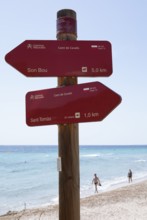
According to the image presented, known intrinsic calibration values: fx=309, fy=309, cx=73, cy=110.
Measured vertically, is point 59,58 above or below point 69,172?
above

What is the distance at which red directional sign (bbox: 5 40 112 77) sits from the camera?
264cm

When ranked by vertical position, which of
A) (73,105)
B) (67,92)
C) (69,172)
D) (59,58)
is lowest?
(69,172)

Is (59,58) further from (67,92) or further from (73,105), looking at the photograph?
(73,105)

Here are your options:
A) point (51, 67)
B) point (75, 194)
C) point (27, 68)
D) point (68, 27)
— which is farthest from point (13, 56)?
point (75, 194)

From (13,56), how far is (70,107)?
697 millimetres

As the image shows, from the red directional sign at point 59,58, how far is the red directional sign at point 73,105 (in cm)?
16

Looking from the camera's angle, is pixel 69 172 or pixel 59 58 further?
pixel 59 58

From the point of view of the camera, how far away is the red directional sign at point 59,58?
2643mm

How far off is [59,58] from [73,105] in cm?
44

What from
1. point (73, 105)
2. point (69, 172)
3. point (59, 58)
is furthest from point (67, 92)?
point (69, 172)

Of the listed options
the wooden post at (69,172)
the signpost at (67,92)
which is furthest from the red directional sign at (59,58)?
the wooden post at (69,172)

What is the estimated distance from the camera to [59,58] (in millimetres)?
2664

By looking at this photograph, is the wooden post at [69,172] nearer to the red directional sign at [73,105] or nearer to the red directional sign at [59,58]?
the red directional sign at [73,105]

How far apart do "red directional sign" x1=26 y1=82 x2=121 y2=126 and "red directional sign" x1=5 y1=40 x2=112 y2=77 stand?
16cm
